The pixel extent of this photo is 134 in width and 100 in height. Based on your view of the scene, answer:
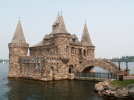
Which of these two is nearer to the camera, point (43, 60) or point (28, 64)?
point (43, 60)

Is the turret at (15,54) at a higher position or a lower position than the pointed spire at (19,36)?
lower

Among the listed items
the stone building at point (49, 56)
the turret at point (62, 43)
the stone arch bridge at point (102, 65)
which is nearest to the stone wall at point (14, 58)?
the stone building at point (49, 56)

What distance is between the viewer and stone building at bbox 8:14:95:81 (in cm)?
3351

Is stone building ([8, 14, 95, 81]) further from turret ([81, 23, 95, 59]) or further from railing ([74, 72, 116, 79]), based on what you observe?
railing ([74, 72, 116, 79])

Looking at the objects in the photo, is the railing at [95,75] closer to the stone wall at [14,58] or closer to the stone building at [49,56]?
the stone building at [49,56]

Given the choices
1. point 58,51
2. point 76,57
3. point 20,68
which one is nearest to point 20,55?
point 20,68

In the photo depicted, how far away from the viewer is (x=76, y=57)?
39.7 meters

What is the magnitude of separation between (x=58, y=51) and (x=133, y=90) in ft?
66.6

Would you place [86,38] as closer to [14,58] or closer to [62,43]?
[62,43]

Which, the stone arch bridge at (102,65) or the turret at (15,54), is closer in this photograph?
the stone arch bridge at (102,65)

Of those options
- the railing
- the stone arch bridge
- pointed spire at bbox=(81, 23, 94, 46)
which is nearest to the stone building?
pointed spire at bbox=(81, 23, 94, 46)

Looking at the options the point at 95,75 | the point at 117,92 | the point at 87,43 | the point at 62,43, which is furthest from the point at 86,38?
the point at 117,92

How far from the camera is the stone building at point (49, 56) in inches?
1319

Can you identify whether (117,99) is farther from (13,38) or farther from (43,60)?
(13,38)
